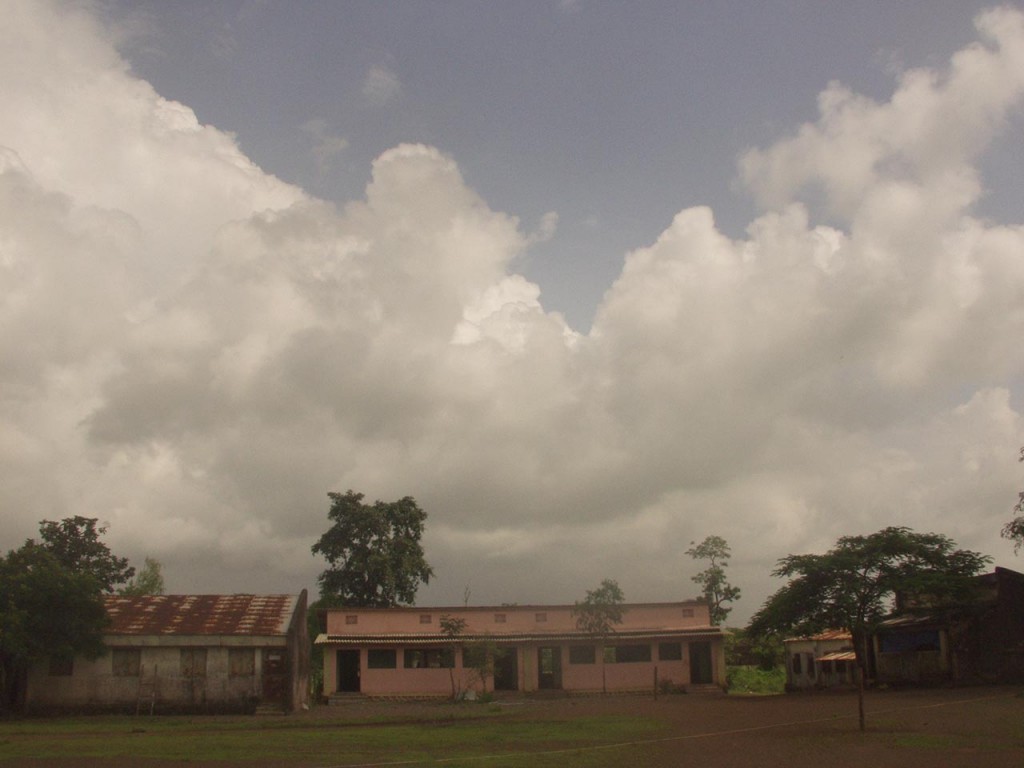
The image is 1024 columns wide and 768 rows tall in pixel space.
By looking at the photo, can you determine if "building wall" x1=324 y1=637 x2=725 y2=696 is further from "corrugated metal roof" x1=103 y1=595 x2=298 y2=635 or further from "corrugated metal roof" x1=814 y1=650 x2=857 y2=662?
"corrugated metal roof" x1=814 y1=650 x2=857 y2=662

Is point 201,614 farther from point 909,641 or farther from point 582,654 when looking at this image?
point 909,641

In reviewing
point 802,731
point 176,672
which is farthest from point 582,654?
point 802,731

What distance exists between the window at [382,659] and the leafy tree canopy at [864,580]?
64.5ft

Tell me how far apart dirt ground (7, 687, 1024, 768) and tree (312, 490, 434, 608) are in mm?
22361

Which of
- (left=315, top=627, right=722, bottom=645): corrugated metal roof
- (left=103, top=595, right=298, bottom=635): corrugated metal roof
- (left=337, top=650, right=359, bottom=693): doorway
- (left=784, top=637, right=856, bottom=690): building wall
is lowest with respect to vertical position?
(left=784, top=637, right=856, bottom=690): building wall

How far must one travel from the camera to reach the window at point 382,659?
1924 inches

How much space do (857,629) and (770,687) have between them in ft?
53.4

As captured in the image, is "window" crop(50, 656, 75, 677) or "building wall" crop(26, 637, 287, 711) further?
"window" crop(50, 656, 75, 677)

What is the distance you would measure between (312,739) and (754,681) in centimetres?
4176

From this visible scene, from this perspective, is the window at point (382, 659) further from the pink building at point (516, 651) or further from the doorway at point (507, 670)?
the doorway at point (507, 670)

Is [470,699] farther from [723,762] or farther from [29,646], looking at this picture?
[723,762]

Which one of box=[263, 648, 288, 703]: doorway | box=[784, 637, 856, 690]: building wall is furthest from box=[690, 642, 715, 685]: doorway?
box=[263, 648, 288, 703]: doorway

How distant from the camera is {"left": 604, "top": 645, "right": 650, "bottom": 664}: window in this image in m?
50.0

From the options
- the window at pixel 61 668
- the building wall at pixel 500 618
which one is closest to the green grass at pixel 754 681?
the building wall at pixel 500 618
